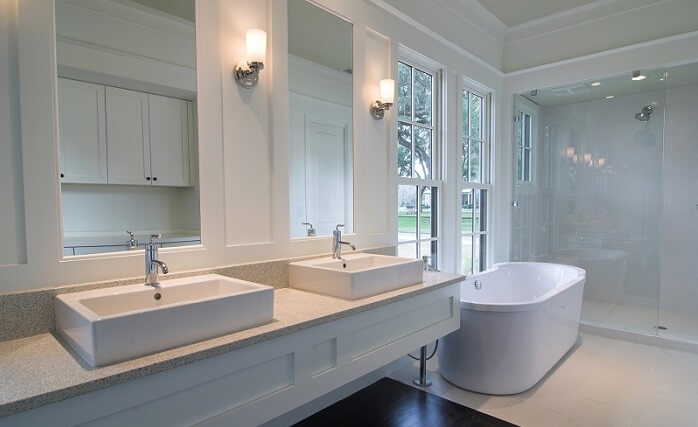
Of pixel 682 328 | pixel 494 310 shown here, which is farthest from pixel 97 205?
pixel 682 328

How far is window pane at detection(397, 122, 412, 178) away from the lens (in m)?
2.93

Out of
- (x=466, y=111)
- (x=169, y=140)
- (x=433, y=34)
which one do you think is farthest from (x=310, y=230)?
(x=466, y=111)

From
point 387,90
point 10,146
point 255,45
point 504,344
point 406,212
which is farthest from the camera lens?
point 406,212

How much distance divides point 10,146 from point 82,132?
21 cm

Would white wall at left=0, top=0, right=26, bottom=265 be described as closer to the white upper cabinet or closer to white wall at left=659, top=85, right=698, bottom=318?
the white upper cabinet

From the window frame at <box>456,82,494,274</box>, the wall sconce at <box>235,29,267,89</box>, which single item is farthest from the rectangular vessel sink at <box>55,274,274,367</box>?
the window frame at <box>456,82,494,274</box>

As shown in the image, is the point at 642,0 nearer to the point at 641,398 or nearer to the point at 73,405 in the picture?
the point at 641,398

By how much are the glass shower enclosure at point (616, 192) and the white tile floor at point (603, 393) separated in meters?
0.64

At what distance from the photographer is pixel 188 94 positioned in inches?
Answer: 66.1

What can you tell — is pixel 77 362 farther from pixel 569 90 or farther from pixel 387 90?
pixel 569 90

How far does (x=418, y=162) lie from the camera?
3.12m

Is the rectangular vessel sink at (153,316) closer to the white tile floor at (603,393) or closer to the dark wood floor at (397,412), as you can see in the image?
the dark wood floor at (397,412)

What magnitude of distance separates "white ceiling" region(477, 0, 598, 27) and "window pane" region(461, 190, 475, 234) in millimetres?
1653

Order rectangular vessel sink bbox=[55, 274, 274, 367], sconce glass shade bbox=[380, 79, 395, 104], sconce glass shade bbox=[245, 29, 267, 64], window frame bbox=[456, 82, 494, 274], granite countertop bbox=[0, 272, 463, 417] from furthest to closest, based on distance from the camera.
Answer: window frame bbox=[456, 82, 494, 274], sconce glass shade bbox=[380, 79, 395, 104], sconce glass shade bbox=[245, 29, 267, 64], rectangular vessel sink bbox=[55, 274, 274, 367], granite countertop bbox=[0, 272, 463, 417]
